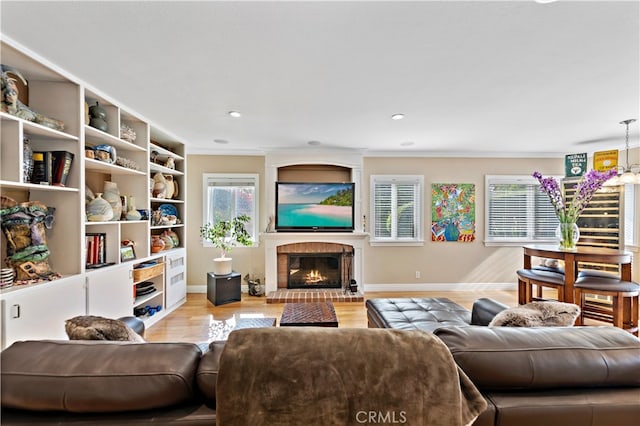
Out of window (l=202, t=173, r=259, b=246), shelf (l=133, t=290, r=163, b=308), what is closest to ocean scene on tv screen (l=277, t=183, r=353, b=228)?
window (l=202, t=173, r=259, b=246)

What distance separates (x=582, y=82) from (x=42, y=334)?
4358 millimetres

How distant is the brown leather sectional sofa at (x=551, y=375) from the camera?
3.13 ft

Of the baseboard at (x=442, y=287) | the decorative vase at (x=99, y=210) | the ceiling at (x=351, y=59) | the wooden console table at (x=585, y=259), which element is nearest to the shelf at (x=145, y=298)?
the decorative vase at (x=99, y=210)

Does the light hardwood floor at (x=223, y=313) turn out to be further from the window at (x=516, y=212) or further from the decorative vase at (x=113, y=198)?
the decorative vase at (x=113, y=198)

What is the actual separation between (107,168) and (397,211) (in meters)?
4.01

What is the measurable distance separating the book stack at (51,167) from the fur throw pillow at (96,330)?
58.8 inches

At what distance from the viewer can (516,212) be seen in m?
4.91

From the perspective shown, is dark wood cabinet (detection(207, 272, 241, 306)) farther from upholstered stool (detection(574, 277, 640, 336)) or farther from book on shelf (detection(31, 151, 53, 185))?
upholstered stool (detection(574, 277, 640, 336))

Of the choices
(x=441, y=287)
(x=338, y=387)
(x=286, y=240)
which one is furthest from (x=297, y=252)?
(x=338, y=387)

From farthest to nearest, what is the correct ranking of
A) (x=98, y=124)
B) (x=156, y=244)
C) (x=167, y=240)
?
1. (x=167, y=240)
2. (x=156, y=244)
3. (x=98, y=124)

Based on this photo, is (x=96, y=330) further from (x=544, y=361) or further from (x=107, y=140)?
(x=107, y=140)

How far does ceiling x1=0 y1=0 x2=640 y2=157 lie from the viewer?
1498 millimetres

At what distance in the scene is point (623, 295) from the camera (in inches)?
112

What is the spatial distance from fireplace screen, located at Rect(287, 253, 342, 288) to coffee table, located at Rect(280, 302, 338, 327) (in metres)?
1.98
